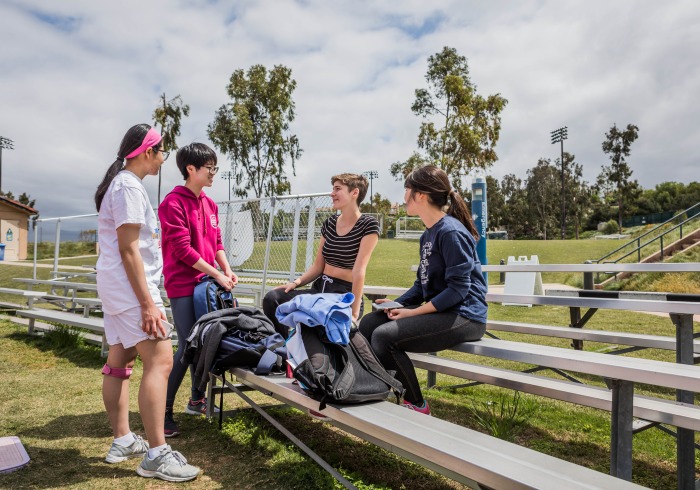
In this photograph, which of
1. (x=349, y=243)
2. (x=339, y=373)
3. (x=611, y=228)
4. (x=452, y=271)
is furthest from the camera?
(x=611, y=228)

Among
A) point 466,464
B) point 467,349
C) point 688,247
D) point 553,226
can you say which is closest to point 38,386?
point 467,349

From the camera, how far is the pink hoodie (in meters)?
3.41

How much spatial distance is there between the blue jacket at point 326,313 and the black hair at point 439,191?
908 millimetres

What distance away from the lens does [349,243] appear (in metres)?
3.70

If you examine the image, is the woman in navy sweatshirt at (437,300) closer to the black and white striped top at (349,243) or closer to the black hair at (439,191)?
the black hair at (439,191)

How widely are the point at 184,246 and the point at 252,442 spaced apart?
132cm

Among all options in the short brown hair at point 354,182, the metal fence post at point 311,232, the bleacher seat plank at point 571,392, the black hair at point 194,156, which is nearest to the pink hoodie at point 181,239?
the black hair at point 194,156

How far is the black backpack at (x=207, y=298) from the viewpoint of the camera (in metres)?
3.39

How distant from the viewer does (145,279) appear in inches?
104

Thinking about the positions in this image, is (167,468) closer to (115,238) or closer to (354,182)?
(115,238)

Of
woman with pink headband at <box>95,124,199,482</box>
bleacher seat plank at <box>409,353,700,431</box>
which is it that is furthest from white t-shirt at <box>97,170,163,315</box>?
bleacher seat plank at <box>409,353,700,431</box>

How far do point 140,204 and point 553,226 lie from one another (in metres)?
71.1

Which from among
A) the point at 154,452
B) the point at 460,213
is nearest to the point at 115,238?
the point at 154,452

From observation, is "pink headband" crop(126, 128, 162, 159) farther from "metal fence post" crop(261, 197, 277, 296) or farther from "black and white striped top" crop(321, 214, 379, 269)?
"metal fence post" crop(261, 197, 277, 296)
